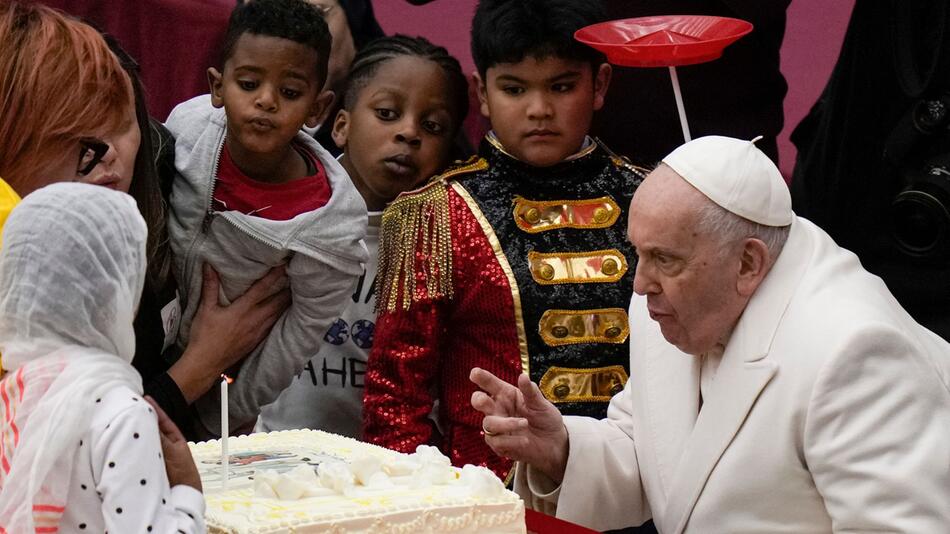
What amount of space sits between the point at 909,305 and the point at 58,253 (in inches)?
91.1

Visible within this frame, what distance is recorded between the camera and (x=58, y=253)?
2.06 meters

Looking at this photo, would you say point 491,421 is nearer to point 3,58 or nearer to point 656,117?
point 3,58

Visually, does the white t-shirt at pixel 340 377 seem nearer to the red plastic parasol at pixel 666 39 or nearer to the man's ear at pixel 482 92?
the man's ear at pixel 482 92

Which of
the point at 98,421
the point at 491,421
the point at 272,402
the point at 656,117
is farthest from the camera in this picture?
the point at 656,117

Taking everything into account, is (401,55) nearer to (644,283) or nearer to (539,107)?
(539,107)

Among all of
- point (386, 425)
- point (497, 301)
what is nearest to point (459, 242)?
point (497, 301)

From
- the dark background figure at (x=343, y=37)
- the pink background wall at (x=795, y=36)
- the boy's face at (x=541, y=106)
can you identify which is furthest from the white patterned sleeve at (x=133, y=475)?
the pink background wall at (x=795, y=36)

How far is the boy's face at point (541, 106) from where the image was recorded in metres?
3.55

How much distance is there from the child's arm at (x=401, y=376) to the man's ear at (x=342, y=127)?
57 centimetres

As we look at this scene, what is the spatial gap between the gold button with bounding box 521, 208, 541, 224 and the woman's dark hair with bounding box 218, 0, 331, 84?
591 millimetres

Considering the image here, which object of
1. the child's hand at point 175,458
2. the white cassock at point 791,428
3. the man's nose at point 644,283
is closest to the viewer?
the child's hand at point 175,458

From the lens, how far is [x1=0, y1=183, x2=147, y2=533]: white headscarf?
2.03 m

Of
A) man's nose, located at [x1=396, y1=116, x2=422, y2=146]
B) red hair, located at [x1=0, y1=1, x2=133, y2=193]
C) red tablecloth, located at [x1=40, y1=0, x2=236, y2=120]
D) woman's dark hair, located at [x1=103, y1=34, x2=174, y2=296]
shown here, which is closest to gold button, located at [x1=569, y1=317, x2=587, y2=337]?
man's nose, located at [x1=396, y1=116, x2=422, y2=146]

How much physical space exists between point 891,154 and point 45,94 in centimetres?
201
